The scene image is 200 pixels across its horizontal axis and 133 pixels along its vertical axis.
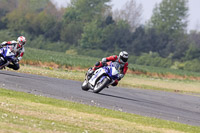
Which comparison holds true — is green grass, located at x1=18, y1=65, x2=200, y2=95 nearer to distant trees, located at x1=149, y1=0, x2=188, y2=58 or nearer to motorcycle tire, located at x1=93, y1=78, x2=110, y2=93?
motorcycle tire, located at x1=93, y1=78, x2=110, y2=93

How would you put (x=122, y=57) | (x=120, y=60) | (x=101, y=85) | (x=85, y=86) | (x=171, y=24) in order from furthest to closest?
(x=171, y=24)
(x=85, y=86)
(x=101, y=85)
(x=120, y=60)
(x=122, y=57)

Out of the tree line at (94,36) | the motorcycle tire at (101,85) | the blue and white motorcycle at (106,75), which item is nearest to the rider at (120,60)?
the blue and white motorcycle at (106,75)

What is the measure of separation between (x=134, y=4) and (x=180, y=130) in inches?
5532

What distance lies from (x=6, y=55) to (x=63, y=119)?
1071cm

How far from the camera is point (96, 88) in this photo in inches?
773

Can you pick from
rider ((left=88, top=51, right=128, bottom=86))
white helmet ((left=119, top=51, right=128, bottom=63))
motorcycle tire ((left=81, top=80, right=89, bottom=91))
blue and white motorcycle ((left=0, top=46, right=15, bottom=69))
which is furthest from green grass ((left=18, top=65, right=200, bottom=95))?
white helmet ((left=119, top=51, right=128, bottom=63))

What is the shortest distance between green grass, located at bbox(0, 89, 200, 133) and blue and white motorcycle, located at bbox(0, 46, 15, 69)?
624cm

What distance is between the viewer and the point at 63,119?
11.7 meters

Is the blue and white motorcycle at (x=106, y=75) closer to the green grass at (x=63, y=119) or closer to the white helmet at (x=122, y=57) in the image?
the white helmet at (x=122, y=57)

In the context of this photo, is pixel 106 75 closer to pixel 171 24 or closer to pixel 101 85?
pixel 101 85

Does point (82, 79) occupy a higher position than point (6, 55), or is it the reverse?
point (6, 55)

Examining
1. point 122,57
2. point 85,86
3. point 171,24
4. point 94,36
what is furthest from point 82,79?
point 171,24

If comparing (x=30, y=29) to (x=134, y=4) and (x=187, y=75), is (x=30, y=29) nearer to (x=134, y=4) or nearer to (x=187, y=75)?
(x=187, y=75)

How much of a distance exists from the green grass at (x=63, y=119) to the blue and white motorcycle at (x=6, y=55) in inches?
246
